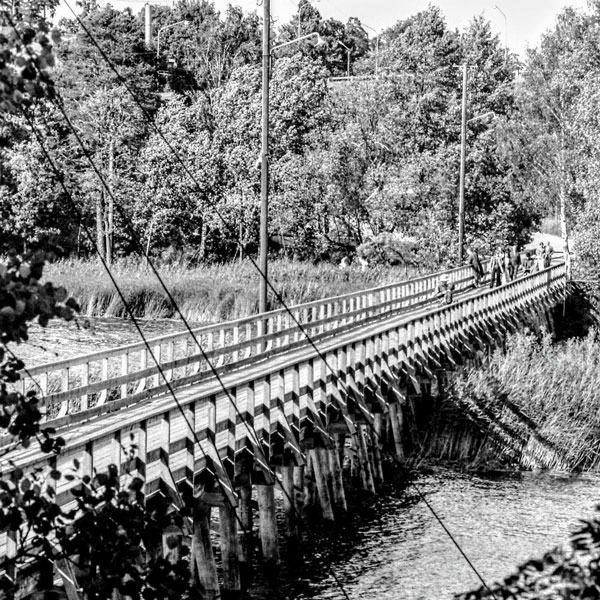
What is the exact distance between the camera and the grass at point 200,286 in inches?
1965

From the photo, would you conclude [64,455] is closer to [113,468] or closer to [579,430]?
[113,468]

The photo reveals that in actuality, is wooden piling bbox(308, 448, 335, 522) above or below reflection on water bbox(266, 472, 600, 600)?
above

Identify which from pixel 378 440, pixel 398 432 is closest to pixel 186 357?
pixel 378 440

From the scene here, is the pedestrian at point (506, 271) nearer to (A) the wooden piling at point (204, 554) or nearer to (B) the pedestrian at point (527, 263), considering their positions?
(B) the pedestrian at point (527, 263)

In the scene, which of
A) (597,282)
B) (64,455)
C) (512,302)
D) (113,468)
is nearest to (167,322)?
(512,302)

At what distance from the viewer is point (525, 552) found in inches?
893

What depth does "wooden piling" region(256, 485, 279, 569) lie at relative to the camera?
21.6 m

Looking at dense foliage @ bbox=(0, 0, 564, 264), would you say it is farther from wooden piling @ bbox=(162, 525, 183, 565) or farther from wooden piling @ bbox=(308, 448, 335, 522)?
wooden piling @ bbox=(162, 525, 183, 565)

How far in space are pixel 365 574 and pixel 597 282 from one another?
37.1 meters

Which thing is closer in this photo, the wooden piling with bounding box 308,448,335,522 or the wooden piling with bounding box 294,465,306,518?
the wooden piling with bounding box 308,448,335,522

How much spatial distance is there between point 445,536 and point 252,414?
6.03 m

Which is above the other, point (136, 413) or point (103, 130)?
point (103, 130)

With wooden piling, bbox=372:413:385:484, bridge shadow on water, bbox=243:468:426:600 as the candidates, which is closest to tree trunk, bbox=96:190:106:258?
wooden piling, bbox=372:413:385:484

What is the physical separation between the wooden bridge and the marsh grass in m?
1.20
